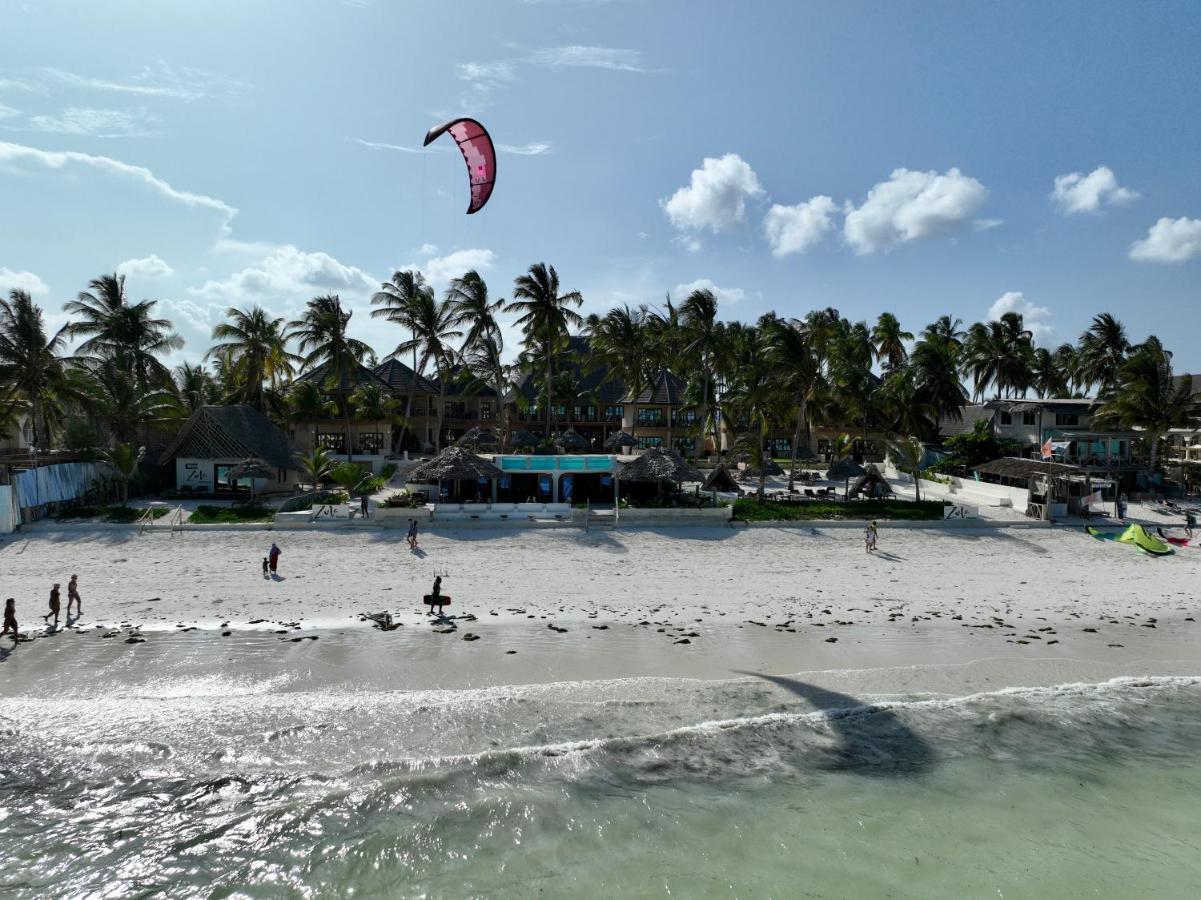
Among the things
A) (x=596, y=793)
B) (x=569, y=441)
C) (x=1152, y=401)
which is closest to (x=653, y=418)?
(x=569, y=441)

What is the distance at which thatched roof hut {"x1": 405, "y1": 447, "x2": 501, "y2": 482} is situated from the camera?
2559 centimetres

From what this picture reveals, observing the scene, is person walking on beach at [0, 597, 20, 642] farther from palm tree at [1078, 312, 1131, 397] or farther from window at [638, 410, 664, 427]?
palm tree at [1078, 312, 1131, 397]

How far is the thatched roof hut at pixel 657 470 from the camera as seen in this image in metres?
26.1

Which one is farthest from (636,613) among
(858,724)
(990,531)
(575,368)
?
(575,368)

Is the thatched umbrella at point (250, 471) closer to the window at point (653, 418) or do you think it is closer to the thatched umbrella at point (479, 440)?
the thatched umbrella at point (479, 440)

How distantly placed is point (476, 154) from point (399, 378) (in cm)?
4177

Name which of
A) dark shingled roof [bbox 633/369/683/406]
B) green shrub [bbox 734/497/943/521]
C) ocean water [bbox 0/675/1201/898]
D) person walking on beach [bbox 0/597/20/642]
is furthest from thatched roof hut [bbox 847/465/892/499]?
person walking on beach [bbox 0/597/20/642]

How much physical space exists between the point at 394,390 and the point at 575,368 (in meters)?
16.0

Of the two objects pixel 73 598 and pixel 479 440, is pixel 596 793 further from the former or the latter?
pixel 479 440

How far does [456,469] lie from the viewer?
1011 inches

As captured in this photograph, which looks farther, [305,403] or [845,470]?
[305,403]

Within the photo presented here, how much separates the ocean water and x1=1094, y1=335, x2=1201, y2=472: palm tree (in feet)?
92.6

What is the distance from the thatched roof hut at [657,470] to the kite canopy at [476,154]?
646 inches

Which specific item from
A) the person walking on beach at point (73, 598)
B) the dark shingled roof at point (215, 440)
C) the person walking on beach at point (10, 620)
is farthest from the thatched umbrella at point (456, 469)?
the person walking on beach at point (10, 620)
